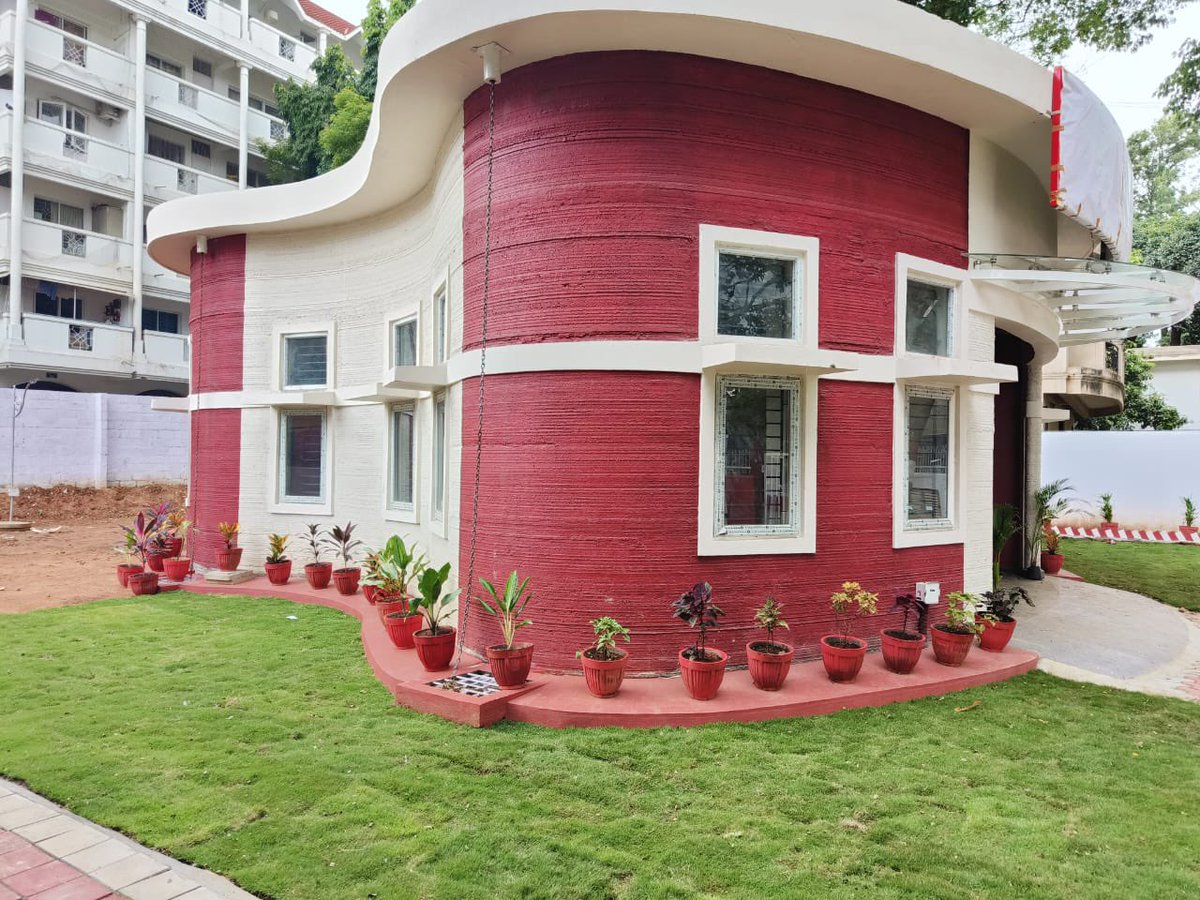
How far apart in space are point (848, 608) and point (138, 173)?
21.4 m

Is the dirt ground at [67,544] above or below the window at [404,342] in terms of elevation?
below

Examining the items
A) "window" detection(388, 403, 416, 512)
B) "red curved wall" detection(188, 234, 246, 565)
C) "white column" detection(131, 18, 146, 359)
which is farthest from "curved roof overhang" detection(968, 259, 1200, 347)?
"white column" detection(131, 18, 146, 359)

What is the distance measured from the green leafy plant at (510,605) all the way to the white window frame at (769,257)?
7.96 ft

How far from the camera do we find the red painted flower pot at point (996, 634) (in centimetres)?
626

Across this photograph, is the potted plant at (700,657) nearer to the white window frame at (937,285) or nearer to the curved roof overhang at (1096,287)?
the white window frame at (937,285)

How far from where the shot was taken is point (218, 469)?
→ 10344mm

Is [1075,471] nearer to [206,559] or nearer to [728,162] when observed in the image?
[728,162]

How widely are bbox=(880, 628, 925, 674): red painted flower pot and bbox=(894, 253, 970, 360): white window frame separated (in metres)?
2.42

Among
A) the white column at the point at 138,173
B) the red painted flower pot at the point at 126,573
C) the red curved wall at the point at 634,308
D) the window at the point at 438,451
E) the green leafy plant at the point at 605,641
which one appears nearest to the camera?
the green leafy plant at the point at 605,641

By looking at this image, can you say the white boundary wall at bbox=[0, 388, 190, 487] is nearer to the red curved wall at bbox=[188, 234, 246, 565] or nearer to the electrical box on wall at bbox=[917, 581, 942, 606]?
the red curved wall at bbox=[188, 234, 246, 565]

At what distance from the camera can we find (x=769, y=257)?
593 cm

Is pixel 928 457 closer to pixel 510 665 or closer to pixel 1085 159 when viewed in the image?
pixel 1085 159

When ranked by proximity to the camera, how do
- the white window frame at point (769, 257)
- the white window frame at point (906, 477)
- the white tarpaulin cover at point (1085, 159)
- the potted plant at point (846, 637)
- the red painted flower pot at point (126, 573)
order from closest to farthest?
the potted plant at point (846, 637), the white window frame at point (769, 257), the white tarpaulin cover at point (1085, 159), the white window frame at point (906, 477), the red painted flower pot at point (126, 573)

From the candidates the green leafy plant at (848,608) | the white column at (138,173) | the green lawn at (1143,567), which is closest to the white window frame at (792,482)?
the green leafy plant at (848,608)
